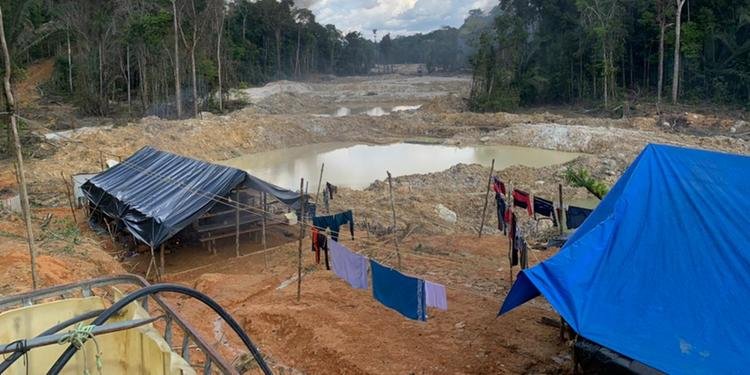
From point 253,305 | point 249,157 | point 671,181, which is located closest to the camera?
point 671,181

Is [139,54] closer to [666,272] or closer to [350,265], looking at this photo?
[350,265]

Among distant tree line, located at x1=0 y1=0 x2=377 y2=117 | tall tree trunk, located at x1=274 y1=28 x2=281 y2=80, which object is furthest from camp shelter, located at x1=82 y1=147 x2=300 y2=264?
tall tree trunk, located at x1=274 y1=28 x2=281 y2=80

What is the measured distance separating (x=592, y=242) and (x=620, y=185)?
1.50 m

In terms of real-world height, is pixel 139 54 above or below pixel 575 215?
above

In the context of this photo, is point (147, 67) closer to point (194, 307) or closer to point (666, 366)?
point (194, 307)

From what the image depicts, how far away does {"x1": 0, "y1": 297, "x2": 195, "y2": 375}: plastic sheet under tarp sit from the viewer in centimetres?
376

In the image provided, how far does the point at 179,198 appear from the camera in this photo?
11.6 m

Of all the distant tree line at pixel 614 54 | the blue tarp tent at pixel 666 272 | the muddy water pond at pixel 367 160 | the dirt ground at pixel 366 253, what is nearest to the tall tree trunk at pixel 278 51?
the distant tree line at pixel 614 54

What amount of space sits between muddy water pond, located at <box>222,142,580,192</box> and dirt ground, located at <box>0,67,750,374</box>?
149cm

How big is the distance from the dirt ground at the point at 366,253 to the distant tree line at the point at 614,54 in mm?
5707

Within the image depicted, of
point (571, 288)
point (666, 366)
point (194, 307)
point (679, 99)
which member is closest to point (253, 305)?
point (194, 307)

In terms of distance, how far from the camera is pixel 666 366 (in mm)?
4344

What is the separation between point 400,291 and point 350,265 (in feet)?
4.37

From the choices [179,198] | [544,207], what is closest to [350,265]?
[544,207]
